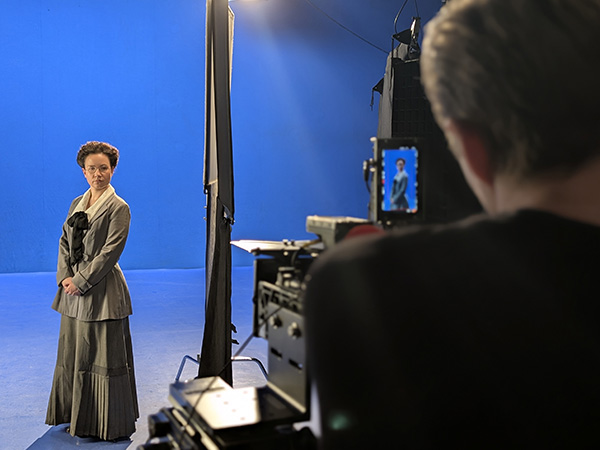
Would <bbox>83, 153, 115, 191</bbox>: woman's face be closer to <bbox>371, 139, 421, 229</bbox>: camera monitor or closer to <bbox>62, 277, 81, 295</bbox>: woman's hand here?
<bbox>62, 277, 81, 295</bbox>: woman's hand

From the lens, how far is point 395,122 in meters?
3.32

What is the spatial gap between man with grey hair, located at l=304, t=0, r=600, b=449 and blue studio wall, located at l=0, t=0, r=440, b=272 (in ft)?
26.1

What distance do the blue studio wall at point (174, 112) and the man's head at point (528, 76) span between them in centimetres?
793

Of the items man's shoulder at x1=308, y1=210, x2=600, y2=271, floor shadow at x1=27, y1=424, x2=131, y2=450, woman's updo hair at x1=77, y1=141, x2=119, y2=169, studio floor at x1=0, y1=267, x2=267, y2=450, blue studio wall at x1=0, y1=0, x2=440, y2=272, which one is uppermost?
blue studio wall at x1=0, y1=0, x2=440, y2=272

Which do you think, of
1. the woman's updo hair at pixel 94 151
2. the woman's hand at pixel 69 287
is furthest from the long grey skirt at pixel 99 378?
the woman's updo hair at pixel 94 151

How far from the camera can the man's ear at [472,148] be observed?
64 cm

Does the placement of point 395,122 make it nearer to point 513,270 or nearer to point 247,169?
point 513,270

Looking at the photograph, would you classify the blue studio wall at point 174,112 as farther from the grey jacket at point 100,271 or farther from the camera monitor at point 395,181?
the camera monitor at point 395,181

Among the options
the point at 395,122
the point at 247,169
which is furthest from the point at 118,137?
the point at 395,122

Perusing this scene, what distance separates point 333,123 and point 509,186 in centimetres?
855

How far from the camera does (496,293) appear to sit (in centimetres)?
57

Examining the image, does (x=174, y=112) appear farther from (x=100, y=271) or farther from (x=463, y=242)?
(x=463, y=242)

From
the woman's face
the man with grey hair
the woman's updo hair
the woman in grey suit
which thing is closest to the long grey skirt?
the woman in grey suit

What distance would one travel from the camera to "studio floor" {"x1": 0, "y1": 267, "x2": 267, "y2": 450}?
3.15 m
